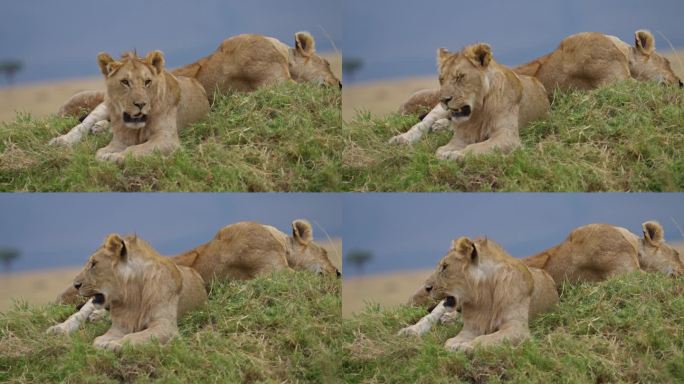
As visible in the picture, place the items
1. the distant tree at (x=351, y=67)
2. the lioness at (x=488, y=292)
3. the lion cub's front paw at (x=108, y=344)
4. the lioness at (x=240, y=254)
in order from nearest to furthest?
the lion cub's front paw at (x=108, y=344)
the lioness at (x=488, y=292)
the lioness at (x=240, y=254)
the distant tree at (x=351, y=67)

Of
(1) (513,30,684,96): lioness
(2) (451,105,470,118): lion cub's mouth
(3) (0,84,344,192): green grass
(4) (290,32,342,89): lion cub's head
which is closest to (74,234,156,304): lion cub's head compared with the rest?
(3) (0,84,344,192): green grass

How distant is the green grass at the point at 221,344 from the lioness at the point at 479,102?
43.0 inches

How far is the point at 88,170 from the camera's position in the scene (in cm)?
692

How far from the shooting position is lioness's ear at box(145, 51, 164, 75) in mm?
6934

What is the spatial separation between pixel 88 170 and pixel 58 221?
1.13 feet

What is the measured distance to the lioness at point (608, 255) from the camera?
7086 mm

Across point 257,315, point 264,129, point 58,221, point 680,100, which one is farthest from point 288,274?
point 680,100

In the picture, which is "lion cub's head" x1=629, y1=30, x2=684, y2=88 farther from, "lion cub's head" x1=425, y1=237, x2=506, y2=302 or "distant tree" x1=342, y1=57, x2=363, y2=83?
"distant tree" x1=342, y1=57, x2=363, y2=83

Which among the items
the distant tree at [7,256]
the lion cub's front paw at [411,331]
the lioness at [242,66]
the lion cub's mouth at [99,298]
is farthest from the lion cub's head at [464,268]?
the distant tree at [7,256]

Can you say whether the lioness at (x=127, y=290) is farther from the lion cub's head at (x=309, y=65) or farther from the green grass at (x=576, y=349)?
the lion cub's head at (x=309, y=65)

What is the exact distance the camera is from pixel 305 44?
7375mm

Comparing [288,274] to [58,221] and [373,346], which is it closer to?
[373,346]

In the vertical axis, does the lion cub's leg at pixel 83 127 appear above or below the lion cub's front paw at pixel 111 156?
above

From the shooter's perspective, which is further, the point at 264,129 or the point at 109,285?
the point at 264,129
